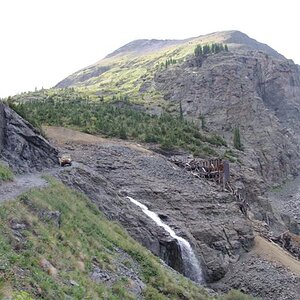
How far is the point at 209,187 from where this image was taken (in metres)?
38.6

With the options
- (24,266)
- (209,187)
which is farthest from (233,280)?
(24,266)

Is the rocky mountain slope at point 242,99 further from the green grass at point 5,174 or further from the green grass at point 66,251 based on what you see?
the green grass at point 5,174

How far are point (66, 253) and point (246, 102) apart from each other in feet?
272

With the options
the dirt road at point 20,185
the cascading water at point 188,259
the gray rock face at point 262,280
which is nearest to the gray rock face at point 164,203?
the cascading water at point 188,259

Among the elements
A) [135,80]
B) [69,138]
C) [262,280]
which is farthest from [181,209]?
[135,80]

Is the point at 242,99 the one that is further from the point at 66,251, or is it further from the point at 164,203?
the point at 66,251

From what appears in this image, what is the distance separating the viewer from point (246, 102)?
94500mm

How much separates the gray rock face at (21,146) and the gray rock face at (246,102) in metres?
49.2

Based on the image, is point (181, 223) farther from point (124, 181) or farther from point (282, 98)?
point (282, 98)

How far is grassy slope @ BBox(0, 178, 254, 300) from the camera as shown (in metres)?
12.0

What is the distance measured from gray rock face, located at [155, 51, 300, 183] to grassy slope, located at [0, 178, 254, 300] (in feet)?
180

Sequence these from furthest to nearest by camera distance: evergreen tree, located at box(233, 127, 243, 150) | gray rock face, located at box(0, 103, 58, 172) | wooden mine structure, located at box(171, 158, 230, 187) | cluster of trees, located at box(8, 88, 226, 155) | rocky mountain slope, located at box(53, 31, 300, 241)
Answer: rocky mountain slope, located at box(53, 31, 300, 241), evergreen tree, located at box(233, 127, 243, 150), cluster of trees, located at box(8, 88, 226, 155), wooden mine structure, located at box(171, 158, 230, 187), gray rock face, located at box(0, 103, 58, 172)

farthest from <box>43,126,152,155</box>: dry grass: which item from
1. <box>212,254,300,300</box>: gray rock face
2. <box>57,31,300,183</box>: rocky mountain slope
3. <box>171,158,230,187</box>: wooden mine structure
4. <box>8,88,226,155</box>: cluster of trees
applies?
<box>57,31,300,183</box>: rocky mountain slope

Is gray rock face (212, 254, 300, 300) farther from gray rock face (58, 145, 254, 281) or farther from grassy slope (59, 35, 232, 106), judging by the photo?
grassy slope (59, 35, 232, 106)
